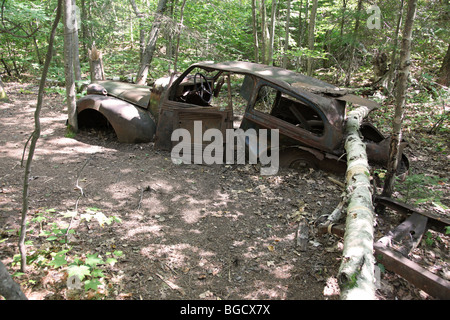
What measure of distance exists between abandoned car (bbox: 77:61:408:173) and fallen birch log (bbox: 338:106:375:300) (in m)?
0.35

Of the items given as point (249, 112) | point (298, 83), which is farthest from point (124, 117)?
point (298, 83)

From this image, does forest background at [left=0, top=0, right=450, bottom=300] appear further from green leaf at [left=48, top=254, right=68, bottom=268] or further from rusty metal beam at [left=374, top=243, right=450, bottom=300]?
green leaf at [left=48, top=254, right=68, bottom=268]

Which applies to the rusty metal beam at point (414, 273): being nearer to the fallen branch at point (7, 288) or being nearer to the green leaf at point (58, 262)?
the green leaf at point (58, 262)

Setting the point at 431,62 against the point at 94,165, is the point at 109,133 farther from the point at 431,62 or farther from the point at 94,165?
the point at 431,62

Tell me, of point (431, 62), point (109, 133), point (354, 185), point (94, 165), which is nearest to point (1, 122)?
point (109, 133)

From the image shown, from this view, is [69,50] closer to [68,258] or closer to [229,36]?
[68,258]

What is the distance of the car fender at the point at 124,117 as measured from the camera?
17.8 feet

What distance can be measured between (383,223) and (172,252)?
8.47ft

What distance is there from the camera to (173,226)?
3.52 m

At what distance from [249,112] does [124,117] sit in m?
2.34

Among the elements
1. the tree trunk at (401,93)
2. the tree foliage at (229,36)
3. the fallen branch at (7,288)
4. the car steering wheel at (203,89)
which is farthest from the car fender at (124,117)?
the tree foliage at (229,36)

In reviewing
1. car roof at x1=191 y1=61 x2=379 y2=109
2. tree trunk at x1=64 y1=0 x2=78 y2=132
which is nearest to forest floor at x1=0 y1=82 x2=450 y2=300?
tree trunk at x1=64 y1=0 x2=78 y2=132

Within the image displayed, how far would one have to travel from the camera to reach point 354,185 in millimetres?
3449

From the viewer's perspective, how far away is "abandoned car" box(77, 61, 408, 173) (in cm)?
447
